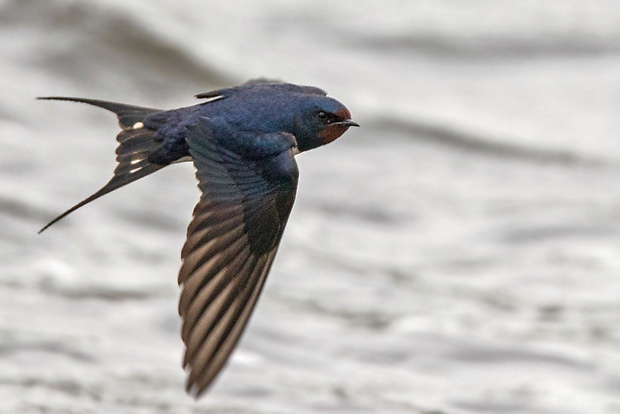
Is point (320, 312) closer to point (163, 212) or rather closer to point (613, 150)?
point (163, 212)

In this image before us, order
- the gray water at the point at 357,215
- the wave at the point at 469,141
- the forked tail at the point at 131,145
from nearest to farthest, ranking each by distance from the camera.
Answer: the forked tail at the point at 131,145 < the gray water at the point at 357,215 < the wave at the point at 469,141

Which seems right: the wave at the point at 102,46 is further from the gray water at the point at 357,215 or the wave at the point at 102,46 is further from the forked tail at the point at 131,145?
the forked tail at the point at 131,145

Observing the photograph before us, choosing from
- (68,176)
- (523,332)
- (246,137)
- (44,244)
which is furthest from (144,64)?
(246,137)

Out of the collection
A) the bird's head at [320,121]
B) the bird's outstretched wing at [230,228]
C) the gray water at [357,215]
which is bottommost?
the bird's outstretched wing at [230,228]

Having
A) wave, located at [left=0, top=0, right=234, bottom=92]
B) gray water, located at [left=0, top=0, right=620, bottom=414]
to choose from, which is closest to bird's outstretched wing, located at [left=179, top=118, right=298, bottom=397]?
gray water, located at [left=0, top=0, right=620, bottom=414]

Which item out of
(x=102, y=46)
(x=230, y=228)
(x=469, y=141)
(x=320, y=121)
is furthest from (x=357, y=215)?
(x=230, y=228)

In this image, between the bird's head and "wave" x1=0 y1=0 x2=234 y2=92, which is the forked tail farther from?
"wave" x1=0 y1=0 x2=234 y2=92

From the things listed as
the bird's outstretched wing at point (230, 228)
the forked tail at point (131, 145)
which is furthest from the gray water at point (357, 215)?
the bird's outstretched wing at point (230, 228)
